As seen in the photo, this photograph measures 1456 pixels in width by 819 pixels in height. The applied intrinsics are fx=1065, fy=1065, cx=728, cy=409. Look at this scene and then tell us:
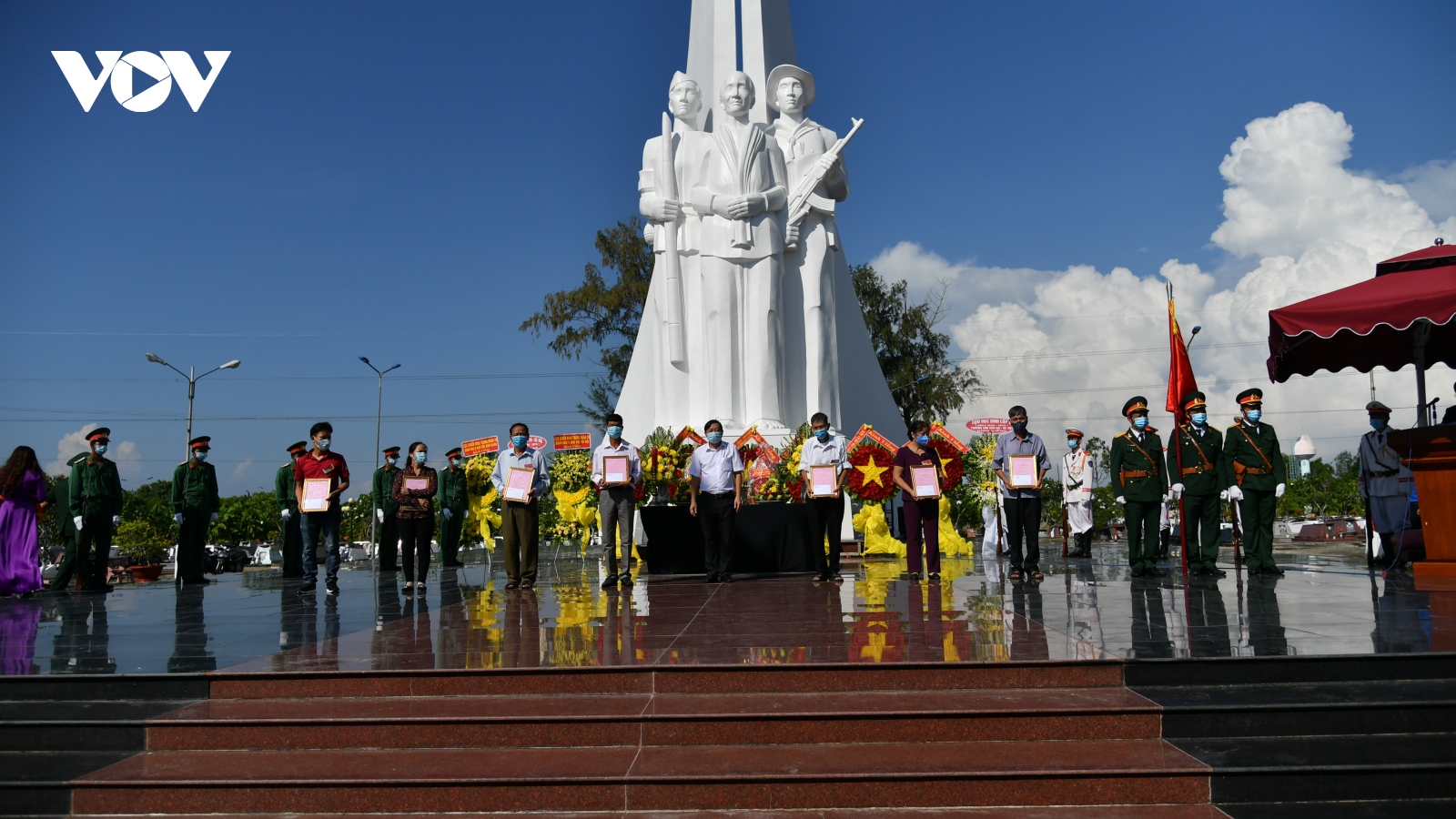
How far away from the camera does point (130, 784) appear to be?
4988 mm

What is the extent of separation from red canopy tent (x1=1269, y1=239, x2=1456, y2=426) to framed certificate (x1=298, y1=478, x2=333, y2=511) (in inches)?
388

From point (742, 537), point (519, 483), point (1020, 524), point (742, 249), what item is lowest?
point (742, 537)

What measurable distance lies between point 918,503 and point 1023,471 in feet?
3.74

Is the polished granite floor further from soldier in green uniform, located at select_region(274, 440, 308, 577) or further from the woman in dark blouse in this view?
soldier in green uniform, located at select_region(274, 440, 308, 577)

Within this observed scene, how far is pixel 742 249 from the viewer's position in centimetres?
1850

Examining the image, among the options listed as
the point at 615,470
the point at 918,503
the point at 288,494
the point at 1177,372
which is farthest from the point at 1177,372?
the point at 288,494

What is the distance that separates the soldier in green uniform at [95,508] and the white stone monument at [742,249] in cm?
913

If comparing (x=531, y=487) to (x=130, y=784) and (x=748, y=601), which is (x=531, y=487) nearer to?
(x=748, y=601)

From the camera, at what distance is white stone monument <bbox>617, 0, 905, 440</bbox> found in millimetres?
18453

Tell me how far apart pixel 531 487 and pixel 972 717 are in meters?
6.56

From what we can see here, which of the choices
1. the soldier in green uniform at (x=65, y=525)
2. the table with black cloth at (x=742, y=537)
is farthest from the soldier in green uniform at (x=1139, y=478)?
the soldier in green uniform at (x=65, y=525)

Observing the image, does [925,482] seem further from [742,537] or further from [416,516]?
[416,516]

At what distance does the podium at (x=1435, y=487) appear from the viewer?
9812 millimetres

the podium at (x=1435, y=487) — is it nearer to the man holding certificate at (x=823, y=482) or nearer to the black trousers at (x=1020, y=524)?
the black trousers at (x=1020, y=524)
